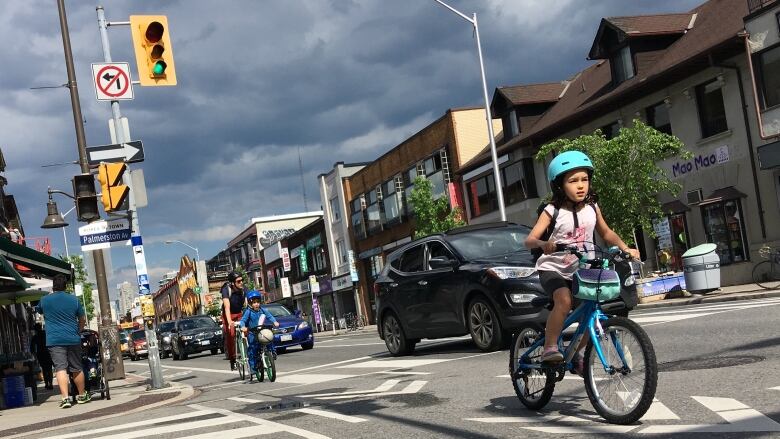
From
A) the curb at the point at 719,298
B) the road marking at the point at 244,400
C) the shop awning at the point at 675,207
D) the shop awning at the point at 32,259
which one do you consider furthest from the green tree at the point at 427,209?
the road marking at the point at 244,400

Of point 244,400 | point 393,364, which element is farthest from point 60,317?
point 393,364

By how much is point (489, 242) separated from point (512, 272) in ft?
4.53

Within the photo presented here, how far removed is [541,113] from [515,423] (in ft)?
107

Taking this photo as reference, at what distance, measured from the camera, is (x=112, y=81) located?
13.4 m

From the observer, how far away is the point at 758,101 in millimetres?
23938

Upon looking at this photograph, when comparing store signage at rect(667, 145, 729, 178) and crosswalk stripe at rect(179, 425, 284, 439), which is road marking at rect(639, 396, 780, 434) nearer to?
crosswalk stripe at rect(179, 425, 284, 439)

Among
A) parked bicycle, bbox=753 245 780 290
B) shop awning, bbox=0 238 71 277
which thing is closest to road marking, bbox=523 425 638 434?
shop awning, bbox=0 238 71 277

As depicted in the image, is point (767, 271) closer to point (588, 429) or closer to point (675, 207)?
point (675, 207)

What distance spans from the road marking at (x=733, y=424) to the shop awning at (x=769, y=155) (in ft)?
63.9

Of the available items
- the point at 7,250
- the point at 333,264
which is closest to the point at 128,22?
the point at 7,250

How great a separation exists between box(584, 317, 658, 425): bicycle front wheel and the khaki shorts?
8.66 metres

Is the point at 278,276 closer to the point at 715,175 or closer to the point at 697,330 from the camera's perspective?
the point at 715,175

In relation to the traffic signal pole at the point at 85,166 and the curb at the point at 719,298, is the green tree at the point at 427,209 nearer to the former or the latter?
the curb at the point at 719,298

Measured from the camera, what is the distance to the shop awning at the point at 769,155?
23.1m
